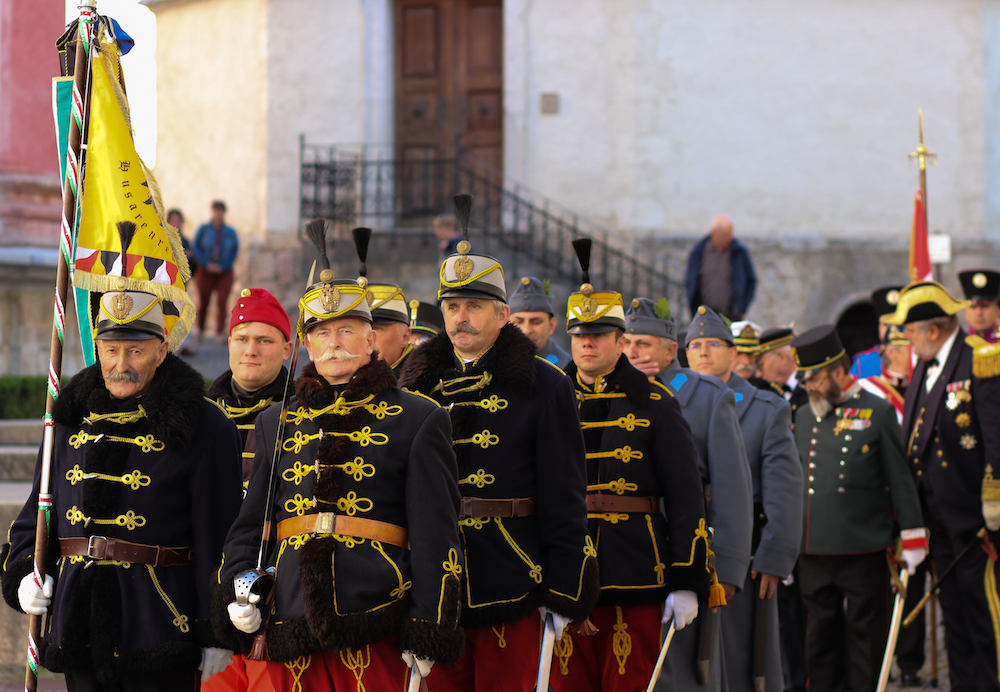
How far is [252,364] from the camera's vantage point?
Result: 5.21 meters

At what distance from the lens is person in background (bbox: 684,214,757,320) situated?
46.9 feet

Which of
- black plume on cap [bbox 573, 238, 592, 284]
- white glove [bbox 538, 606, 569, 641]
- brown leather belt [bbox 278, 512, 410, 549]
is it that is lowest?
white glove [bbox 538, 606, 569, 641]

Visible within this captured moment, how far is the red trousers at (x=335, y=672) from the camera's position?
369cm

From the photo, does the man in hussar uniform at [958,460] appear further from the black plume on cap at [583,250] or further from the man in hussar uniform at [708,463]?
the black plume on cap at [583,250]

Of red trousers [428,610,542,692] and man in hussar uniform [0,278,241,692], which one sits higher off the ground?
man in hussar uniform [0,278,241,692]

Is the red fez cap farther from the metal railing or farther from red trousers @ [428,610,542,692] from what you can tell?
the metal railing

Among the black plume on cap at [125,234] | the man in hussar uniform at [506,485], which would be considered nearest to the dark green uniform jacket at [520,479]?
the man in hussar uniform at [506,485]

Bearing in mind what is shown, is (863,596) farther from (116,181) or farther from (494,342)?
(116,181)

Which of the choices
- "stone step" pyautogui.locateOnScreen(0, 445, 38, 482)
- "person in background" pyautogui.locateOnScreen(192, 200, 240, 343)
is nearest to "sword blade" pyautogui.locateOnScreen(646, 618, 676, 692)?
"stone step" pyautogui.locateOnScreen(0, 445, 38, 482)

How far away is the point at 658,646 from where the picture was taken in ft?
17.0

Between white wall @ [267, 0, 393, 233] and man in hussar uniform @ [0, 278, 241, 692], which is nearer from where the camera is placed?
man in hussar uniform @ [0, 278, 241, 692]

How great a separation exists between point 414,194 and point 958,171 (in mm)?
8228

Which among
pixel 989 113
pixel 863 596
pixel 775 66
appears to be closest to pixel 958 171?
pixel 989 113

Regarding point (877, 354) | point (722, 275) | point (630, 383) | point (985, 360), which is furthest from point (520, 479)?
point (722, 275)
